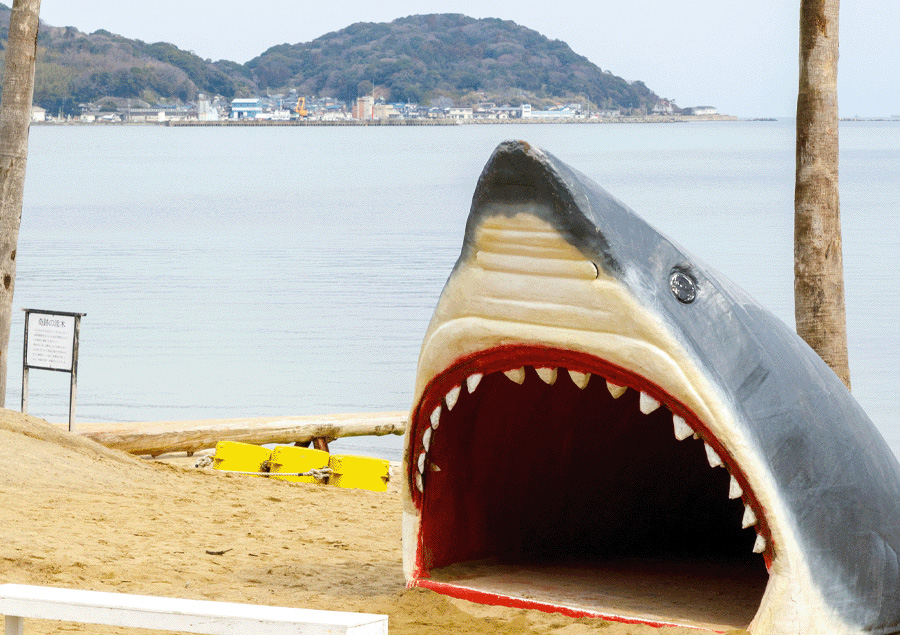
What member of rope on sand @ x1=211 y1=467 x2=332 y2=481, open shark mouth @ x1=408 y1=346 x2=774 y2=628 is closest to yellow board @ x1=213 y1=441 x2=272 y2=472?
rope on sand @ x1=211 y1=467 x2=332 y2=481

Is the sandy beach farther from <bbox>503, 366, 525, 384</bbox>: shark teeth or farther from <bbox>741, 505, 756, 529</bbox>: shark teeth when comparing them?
<bbox>503, 366, 525, 384</bbox>: shark teeth

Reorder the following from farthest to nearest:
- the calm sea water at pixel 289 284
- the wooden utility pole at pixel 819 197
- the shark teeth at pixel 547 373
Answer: the calm sea water at pixel 289 284 < the wooden utility pole at pixel 819 197 < the shark teeth at pixel 547 373

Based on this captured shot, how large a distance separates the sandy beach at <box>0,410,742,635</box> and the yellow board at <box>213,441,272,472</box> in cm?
38

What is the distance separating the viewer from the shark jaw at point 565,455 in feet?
12.2

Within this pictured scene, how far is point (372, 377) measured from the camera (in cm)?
2100

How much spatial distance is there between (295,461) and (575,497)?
529cm

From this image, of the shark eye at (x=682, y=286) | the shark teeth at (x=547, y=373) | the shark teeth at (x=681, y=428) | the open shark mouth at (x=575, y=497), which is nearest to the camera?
the shark teeth at (x=681, y=428)

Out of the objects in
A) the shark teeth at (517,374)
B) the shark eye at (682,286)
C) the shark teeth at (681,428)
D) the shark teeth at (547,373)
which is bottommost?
the shark teeth at (681,428)

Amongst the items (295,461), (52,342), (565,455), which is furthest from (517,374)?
(52,342)

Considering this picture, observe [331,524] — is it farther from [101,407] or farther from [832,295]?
[101,407]

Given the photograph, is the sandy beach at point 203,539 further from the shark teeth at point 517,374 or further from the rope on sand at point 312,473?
the shark teeth at point 517,374

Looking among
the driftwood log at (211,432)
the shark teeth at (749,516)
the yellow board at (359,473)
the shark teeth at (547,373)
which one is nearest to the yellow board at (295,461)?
the yellow board at (359,473)

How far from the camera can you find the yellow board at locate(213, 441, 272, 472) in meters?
10.7

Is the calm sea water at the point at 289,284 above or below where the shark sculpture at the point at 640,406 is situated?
below
